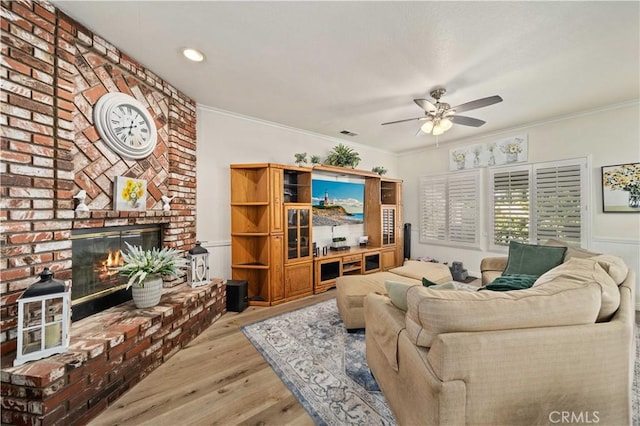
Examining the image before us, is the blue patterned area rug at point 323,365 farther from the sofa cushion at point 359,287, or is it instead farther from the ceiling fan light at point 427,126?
the ceiling fan light at point 427,126

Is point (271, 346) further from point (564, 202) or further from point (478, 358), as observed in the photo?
point (564, 202)

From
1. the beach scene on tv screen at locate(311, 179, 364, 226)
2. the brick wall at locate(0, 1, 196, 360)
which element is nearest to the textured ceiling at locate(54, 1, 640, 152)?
the brick wall at locate(0, 1, 196, 360)

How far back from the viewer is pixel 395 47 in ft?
6.85

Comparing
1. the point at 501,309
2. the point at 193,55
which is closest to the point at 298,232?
the point at 193,55

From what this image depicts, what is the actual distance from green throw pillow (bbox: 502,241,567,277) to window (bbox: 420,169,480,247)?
1.70 metres

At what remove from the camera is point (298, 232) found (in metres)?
3.71

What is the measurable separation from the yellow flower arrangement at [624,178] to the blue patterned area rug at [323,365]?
3.91 m

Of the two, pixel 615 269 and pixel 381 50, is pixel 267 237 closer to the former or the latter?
pixel 381 50

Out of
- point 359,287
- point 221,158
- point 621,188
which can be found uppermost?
point 221,158

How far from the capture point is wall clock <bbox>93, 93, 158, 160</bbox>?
7.09 ft

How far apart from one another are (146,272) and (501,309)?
102 inches

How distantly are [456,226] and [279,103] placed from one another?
4014mm

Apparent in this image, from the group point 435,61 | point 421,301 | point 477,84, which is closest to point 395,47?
point 435,61

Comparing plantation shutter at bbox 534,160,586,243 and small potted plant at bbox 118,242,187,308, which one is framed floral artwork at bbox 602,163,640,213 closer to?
plantation shutter at bbox 534,160,586,243
